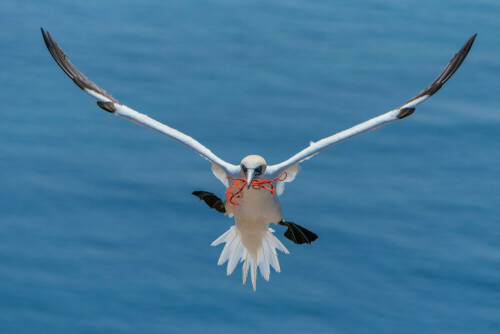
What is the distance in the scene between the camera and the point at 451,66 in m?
5.71

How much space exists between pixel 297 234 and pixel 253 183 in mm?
526

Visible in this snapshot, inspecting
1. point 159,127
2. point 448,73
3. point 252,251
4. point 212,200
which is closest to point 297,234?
point 252,251

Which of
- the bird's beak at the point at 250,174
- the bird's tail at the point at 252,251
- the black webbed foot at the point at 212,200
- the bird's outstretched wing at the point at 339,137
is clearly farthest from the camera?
the bird's tail at the point at 252,251

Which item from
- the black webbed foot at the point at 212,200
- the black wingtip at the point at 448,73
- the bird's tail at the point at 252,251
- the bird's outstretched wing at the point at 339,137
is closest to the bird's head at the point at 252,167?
the bird's outstretched wing at the point at 339,137

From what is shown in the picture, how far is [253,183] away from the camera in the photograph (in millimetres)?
5211

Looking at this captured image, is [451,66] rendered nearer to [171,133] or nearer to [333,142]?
[333,142]

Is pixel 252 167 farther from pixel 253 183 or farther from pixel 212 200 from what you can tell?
pixel 212 200

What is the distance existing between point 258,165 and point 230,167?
235 millimetres

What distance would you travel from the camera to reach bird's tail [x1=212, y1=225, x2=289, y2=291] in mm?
5773

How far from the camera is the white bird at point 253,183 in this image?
5.27 metres

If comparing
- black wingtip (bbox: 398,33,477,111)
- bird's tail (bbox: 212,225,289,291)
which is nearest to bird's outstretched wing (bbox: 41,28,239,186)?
bird's tail (bbox: 212,225,289,291)

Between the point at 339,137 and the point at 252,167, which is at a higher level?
the point at 339,137

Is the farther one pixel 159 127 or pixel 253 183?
pixel 159 127

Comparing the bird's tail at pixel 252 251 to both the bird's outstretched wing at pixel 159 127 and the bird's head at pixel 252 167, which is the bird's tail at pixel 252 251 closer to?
the bird's outstretched wing at pixel 159 127
